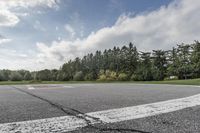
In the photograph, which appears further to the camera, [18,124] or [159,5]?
[159,5]

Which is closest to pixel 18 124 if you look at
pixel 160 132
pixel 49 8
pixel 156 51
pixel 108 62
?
pixel 160 132

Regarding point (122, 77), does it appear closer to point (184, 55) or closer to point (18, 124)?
point (184, 55)

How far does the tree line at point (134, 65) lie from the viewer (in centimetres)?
5481

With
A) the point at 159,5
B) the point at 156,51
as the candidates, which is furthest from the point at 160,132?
the point at 156,51

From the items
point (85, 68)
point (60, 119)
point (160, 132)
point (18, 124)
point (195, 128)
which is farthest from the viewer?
point (85, 68)

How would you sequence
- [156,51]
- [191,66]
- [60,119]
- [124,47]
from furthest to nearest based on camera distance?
1. [124,47]
2. [156,51]
3. [191,66]
4. [60,119]

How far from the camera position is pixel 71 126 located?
128 inches

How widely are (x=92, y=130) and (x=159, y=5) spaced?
16961mm

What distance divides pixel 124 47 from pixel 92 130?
240 feet

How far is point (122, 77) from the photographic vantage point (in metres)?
57.2

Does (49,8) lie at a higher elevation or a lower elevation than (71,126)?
higher

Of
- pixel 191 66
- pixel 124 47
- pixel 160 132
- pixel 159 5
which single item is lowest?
pixel 160 132

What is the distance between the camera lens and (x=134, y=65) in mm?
68875

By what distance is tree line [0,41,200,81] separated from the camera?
54.8m
